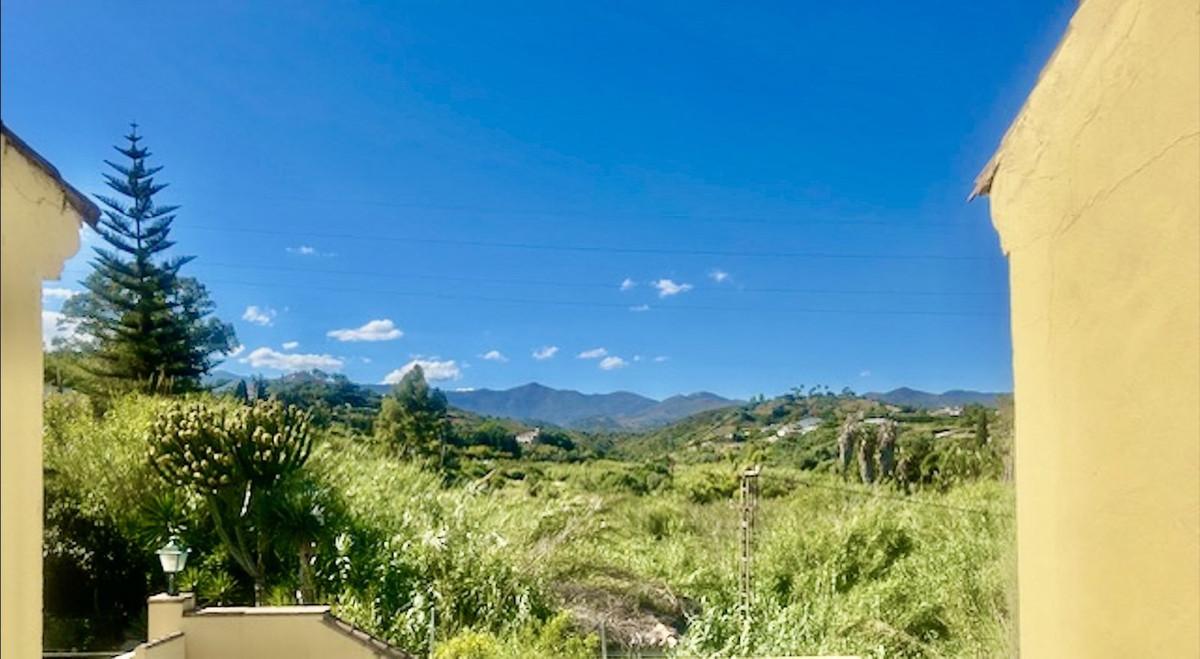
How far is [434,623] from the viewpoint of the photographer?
6207 millimetres

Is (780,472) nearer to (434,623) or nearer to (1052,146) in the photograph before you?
(434,623)

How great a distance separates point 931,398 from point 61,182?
6.74 meters

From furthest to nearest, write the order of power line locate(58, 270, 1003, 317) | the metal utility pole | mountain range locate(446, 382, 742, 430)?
mountain range locate(446, 382, 742, 430) → the metal utility pole → power line locate(58, 270, 1003, 317)

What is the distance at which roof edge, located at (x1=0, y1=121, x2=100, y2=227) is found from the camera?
28.8 inches

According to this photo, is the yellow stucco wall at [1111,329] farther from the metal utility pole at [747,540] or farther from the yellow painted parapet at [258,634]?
the metal utility pole at [747,540]

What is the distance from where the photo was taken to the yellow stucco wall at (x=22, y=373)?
713 millimetres

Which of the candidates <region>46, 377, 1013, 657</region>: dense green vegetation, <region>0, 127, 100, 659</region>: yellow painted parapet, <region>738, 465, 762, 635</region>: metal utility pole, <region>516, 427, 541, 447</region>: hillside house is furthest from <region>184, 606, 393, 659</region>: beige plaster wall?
<region>516, 427, 541, 447</region>: hillside house

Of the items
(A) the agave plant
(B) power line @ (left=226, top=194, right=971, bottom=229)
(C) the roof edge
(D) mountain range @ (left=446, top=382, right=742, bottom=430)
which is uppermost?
(B) power line @ (left=226, top=194, right=971, bottom=229)

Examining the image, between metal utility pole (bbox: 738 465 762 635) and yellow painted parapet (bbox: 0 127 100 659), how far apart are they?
6400mm

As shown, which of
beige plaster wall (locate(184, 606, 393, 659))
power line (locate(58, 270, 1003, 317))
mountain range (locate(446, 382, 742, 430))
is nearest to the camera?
beige plaster wall (locate(184, 606, 393, 659))

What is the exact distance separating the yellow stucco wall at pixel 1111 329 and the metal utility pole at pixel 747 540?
550 cm

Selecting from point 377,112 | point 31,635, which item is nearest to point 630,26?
point 377,112

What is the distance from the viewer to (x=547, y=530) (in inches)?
291

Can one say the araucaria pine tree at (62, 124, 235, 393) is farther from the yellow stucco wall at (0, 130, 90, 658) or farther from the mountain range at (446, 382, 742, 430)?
the yellow stucco wall at (0, 130, 90, 658)
